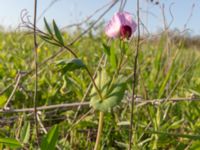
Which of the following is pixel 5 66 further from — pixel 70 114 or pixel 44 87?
pixel 70 114

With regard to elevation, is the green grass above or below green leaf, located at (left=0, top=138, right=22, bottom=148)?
A: below

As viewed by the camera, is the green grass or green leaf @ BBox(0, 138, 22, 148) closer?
green leaf @ BBox(0, 138, 22, 148)

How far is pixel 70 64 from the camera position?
64 cm

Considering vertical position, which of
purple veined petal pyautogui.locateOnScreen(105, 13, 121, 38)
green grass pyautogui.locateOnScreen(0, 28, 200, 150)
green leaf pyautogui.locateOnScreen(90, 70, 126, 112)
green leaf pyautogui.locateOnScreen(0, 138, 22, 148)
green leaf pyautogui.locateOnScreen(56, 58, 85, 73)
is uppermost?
purple veined petal pyautogui.locateOnScreen(105, 13, 121, 38)

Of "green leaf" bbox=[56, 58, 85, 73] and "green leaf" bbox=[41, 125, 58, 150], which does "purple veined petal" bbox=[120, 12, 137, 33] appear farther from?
"green leaf" bbox=[41, 125, 58, 150]

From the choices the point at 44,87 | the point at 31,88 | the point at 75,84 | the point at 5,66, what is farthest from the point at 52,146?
the point at 5,66

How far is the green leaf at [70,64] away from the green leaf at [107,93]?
7 centimetres

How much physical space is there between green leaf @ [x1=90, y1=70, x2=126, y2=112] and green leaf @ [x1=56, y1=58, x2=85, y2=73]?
0.21 feet

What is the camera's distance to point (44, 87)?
4.89 feet

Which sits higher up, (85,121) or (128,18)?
(128,18)

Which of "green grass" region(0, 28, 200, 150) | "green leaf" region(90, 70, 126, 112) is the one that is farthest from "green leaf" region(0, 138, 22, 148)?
"green leaf" region(90, 70, 126, 112)

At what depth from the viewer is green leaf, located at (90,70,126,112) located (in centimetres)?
64

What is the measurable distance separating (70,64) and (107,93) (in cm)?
8

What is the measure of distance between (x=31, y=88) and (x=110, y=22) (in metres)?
0.77
